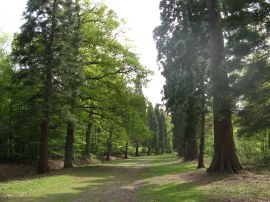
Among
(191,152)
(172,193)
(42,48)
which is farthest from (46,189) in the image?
(191,152)

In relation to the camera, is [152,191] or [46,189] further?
[46,189]

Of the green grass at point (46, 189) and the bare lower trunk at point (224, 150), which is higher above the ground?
the bare lower trunk at point (224, 150)

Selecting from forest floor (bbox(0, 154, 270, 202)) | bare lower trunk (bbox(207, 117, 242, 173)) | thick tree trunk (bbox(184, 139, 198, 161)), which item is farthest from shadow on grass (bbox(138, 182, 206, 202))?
thick tree trunk (bbox(184, 139, 198, 161))

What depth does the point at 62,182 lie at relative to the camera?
17281 millimetres

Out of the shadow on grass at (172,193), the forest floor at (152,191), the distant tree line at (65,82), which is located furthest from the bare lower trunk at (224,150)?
the distant tree line at (65,82)

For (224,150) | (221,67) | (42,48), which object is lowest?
(224,150)

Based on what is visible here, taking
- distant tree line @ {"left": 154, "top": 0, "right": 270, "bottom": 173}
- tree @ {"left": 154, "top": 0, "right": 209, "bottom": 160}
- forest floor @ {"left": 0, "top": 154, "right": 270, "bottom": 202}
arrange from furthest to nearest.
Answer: tree @ {"left": 154, "top": 0, "right": 209, "bottom": 160}
forest floor @ {"left": 0, "top": 154, "right": 270, "bottom": 202}
distant tree line @ {"left": 154, "top": 0, "right": 270, "bottom": 173}

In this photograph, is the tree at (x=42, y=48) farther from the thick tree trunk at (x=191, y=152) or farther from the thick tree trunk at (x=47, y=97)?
the thick tree trunk at (x=191, y=152)

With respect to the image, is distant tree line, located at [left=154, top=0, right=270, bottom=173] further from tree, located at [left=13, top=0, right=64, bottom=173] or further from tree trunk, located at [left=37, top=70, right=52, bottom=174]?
tree trunk, located at [left=37, top=70, right=52, bottom=174]

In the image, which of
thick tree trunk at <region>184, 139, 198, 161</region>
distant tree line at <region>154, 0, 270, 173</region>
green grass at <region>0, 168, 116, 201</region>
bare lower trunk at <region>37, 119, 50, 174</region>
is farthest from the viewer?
thick tree trunk at <region>184, 139, 198, 161</region>

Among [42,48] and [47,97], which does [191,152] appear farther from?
[42,48]

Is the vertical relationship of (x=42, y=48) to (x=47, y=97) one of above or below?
above

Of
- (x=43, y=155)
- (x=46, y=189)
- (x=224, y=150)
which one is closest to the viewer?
(x=46, y=189)

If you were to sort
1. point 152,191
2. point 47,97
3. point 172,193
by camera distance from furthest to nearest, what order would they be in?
point 47,97, point 152,191, point 172,193
